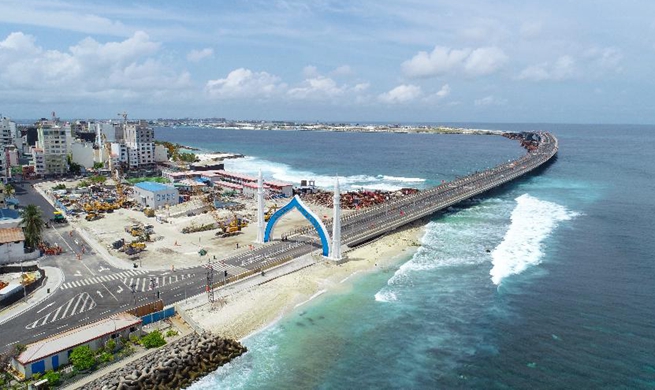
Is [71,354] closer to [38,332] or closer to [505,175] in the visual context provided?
[38,332]

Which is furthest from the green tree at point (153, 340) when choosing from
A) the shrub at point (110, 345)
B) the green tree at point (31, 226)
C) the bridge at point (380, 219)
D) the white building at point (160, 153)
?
the white building at point (160, 153)

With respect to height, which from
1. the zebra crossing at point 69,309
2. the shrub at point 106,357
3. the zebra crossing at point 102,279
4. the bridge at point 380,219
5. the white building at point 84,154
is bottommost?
the shrub at point 106,357

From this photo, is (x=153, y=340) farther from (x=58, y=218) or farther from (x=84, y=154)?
(x=84, y=154)

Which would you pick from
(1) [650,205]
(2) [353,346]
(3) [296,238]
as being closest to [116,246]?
(3) [296,238]

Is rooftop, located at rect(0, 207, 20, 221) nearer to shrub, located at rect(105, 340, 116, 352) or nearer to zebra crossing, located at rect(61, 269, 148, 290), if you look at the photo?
zebra crossing, located at rect(61, 269, 148, 290)

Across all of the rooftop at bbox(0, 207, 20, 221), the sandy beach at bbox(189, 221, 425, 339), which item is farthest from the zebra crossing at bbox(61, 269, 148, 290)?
the rooftop at bbox(0, 207, 20, 221)

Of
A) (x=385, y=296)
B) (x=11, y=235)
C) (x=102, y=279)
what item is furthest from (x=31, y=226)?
(x=385, y=296)

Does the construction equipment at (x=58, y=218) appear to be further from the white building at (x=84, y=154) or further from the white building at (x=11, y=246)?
the white building at (x=84, y=154)
